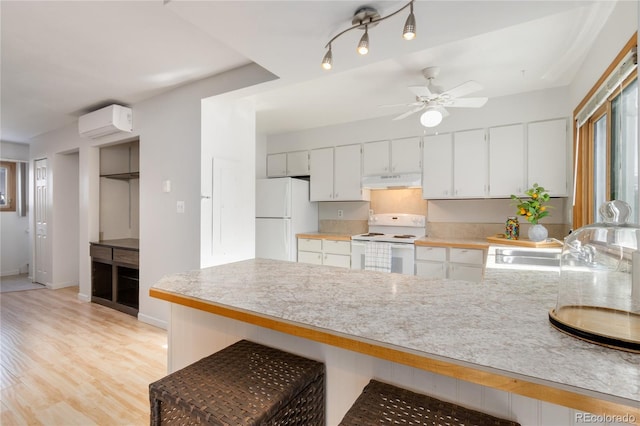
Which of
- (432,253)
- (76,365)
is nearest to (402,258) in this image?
(432,253)

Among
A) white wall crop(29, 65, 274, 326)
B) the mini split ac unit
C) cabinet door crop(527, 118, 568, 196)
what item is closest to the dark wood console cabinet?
white wall crop(29, 65, 274, 326)

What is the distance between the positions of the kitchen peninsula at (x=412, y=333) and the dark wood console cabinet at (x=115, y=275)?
2.65m

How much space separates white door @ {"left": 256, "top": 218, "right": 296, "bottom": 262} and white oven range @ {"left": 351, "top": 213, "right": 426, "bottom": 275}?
96 cm

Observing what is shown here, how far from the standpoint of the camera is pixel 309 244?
175 inches

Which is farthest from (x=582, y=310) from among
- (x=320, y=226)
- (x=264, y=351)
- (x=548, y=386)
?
(x=320, y=226)

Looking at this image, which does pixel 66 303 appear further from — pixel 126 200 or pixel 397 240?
pixel 397 240

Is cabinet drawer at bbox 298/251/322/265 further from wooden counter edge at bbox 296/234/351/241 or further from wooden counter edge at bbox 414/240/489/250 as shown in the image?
wooden counter edge at bbox 414/240/489/250

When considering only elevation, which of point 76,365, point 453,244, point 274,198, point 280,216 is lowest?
point 76,365

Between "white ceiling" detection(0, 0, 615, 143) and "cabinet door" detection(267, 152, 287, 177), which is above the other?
A: "white ceiling" detection(0, 0, 615, 143)

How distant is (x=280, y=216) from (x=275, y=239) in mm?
351

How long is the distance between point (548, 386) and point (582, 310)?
0.42 m

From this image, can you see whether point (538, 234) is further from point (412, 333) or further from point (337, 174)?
point (412, 333)

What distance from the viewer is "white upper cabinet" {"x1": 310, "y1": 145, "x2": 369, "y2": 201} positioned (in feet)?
14.5

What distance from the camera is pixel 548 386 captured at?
62 cm
